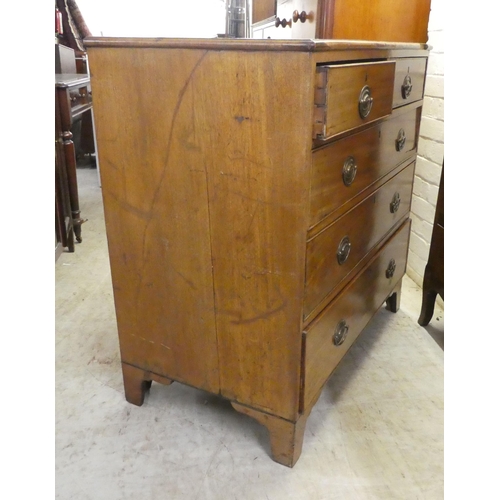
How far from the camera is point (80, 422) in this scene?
135 centimetres

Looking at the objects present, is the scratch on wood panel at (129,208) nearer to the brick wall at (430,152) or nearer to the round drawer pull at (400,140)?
the round drawer pull at (400,140)

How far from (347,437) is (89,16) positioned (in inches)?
171

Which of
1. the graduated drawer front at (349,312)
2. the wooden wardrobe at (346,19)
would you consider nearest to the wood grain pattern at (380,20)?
the wooden wardrobe at (346,19)

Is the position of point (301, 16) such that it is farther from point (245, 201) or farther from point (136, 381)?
point (136, 381)

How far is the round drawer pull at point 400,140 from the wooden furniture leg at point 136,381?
0.97 meters

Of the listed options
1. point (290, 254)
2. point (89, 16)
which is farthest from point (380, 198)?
point (89, 16)

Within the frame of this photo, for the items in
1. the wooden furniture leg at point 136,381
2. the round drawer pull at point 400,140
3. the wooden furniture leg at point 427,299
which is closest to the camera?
the wooden furniture leg at point 136,381

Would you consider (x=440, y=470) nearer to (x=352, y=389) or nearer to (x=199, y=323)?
(x=352, y=389)

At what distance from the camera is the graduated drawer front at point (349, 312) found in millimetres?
1131

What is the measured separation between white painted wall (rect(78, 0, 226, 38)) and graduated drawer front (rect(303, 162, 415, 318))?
3.10 m

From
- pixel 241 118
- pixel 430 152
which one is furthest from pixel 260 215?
pixel 430 152

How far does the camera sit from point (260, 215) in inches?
39.2

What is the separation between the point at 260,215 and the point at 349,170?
0.26 meters

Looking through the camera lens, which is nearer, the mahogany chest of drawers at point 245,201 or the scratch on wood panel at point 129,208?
the mahogany chest of drawers at point 245,201
